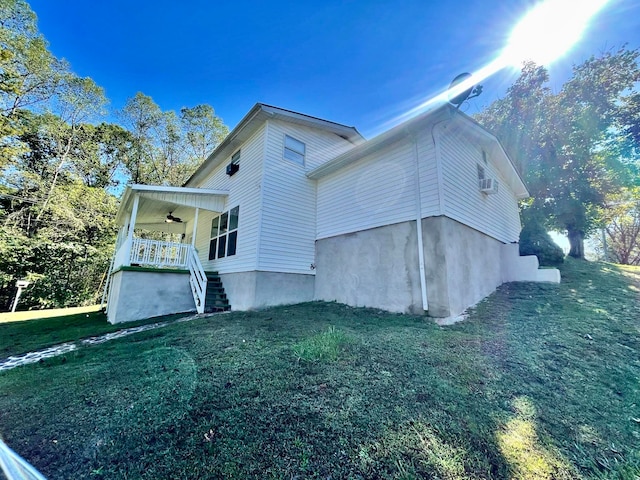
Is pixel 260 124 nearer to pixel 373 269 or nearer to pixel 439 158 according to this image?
pixel 439 158

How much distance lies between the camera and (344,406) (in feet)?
8.56

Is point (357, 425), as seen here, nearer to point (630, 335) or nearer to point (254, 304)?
point (630, 335)

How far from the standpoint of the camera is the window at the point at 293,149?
29.9ft

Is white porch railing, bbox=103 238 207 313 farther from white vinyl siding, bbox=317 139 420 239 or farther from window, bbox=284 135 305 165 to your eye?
window, bbox=284 135 305 165

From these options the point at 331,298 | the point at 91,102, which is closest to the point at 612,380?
the point at 331,298

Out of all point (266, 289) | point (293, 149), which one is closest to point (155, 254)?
point (266, 289)

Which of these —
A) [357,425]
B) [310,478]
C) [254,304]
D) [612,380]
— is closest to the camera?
[310,478]

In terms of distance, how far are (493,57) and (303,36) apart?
5.75m

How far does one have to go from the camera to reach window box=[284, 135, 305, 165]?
9.12 meters

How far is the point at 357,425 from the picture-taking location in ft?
7.70

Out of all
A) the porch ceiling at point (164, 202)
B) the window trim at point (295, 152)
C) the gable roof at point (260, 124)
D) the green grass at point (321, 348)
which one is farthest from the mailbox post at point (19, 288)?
the green grass at point (321, 348)

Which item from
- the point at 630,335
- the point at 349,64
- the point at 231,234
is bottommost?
the point at 630,335

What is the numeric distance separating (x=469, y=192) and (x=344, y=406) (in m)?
6.67

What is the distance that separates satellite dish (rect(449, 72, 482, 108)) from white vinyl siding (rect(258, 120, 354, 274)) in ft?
15.0
